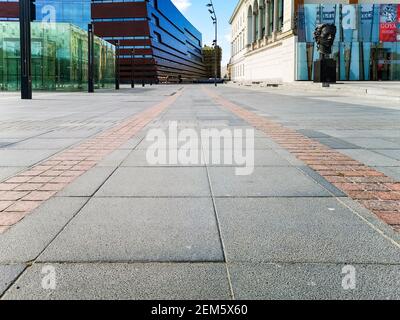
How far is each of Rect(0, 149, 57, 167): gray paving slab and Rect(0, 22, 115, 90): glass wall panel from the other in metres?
30.6

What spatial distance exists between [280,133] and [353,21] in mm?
40918

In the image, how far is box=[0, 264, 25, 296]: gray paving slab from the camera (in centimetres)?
241

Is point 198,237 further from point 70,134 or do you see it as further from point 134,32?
point 134,32

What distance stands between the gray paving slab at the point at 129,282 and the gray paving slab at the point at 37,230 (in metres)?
0.28

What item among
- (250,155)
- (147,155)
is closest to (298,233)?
(250,155)

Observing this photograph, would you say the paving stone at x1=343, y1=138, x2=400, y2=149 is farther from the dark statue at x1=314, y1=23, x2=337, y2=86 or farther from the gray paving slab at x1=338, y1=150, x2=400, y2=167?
the dark statue at x1=314, y1=23, x2=337, y2=86

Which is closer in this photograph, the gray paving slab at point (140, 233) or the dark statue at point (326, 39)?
the gray paving slab at point (140, 233)

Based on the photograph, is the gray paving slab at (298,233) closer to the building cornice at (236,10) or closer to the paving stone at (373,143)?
the paving stone at (373,143)

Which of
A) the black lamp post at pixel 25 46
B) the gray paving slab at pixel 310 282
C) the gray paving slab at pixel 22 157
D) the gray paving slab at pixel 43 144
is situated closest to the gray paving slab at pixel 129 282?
the gray paving slab at pixel 310 282

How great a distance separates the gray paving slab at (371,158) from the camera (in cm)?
571

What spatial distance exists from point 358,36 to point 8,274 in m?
47.5

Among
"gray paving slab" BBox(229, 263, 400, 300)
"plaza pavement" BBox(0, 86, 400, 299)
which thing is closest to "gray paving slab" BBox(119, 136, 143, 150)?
"plaza pavement" BBox(0, 86, 400, 299)
